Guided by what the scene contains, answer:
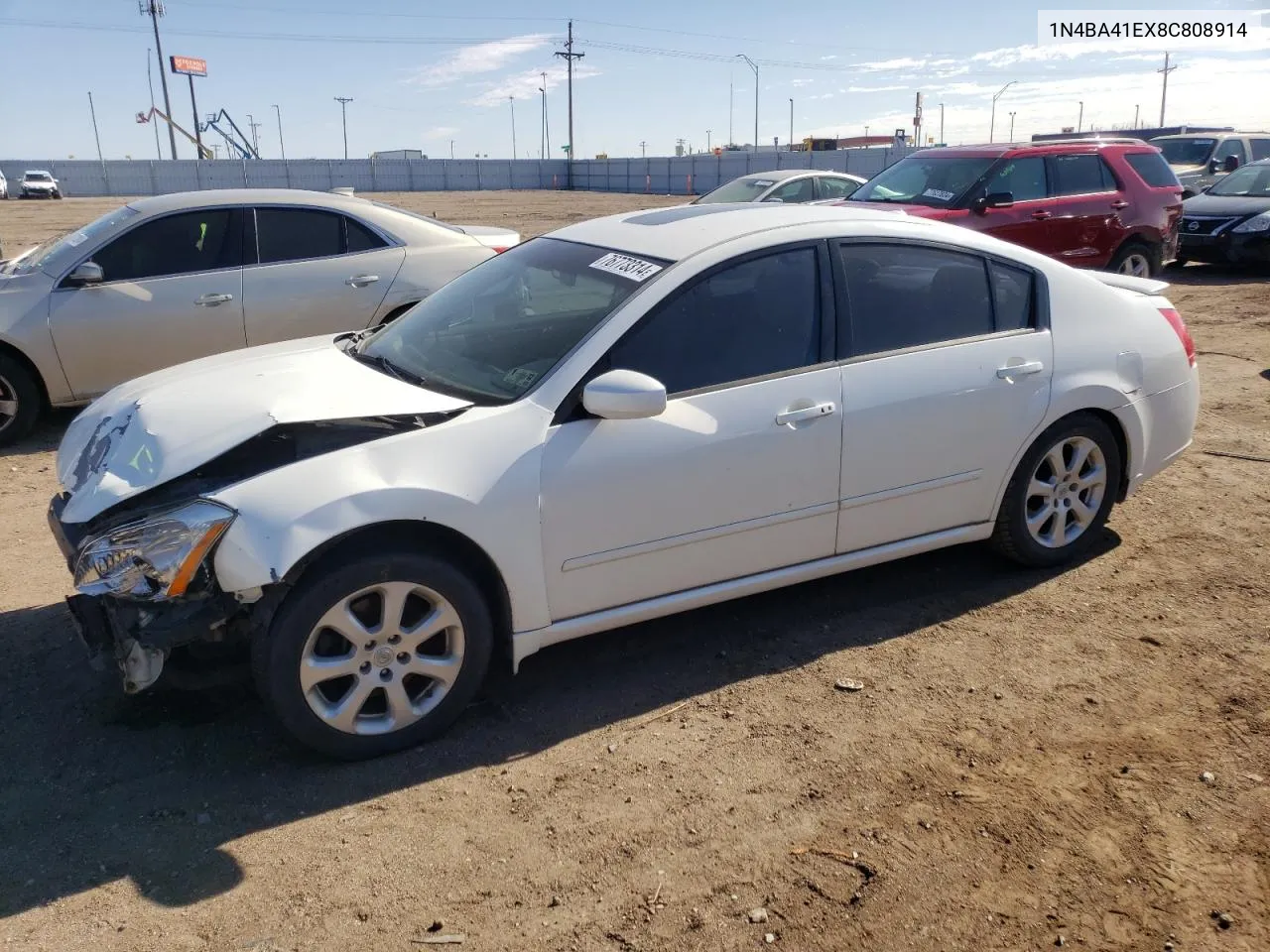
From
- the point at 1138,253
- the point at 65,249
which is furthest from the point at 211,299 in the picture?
the point at 1138,253

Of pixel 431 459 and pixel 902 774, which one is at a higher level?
pixel 431 459

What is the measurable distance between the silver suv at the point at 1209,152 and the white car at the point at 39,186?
50139 mm

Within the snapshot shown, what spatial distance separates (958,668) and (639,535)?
136cm

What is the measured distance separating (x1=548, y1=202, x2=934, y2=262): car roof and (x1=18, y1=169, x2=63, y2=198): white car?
55.8m

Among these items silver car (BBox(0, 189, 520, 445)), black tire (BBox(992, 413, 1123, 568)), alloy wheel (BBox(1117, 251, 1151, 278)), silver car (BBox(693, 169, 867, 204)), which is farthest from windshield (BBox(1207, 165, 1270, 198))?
black tire (BBox(992, 413, 1123, 568))

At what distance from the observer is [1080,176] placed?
11133mm

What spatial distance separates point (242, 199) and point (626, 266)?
4561mm

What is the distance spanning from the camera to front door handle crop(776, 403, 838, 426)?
3.81 m

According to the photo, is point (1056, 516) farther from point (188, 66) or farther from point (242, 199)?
point (188, 66)

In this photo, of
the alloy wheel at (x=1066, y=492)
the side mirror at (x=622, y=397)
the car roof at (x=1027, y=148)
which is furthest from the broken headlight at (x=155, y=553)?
the car roof at (x=1027, y=148)

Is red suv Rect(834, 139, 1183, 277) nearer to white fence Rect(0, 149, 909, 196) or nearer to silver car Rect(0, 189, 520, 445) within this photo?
silver car Rect(0, 189, 520, 445)

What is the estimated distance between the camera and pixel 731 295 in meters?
3.90

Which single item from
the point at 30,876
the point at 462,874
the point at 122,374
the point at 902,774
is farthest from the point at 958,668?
the point at 122,374

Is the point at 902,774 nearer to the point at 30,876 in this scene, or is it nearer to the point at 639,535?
the point at 639,535
